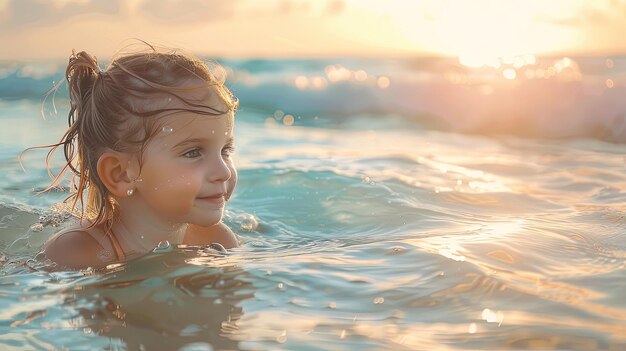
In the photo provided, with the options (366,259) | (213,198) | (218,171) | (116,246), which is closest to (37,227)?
(116,246)

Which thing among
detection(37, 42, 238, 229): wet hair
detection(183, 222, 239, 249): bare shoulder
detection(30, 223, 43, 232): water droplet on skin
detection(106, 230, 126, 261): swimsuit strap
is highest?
detection(37, 42, 238, 229): wet hair

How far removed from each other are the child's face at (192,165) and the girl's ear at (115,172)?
0.09 m

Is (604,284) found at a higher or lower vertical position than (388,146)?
higher

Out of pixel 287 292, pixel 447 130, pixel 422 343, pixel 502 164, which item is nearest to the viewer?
pixel 422 343

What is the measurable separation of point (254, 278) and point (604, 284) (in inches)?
50.1

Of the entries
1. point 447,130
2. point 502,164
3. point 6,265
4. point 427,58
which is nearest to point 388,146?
point 502,164

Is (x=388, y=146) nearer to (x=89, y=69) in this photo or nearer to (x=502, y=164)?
(x=502, y=164)

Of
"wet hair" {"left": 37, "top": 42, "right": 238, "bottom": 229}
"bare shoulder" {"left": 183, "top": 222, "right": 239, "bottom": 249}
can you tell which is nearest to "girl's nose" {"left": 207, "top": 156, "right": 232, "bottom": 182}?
"wet hair" {"left": 37, "top": 42, "right": 238, "bottom": 229}

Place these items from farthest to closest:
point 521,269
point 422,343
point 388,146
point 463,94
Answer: point 463,94 < point 388,146 < point 521,269 < point 422,343

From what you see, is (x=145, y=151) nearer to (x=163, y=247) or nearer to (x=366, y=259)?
(x=163, y=247)

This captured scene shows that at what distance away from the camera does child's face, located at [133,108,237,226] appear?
3328 mm

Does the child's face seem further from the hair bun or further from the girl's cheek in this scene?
the hair bun

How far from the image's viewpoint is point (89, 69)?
11.9 ft

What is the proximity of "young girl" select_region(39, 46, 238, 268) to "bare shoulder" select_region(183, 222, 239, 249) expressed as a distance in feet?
0.68
